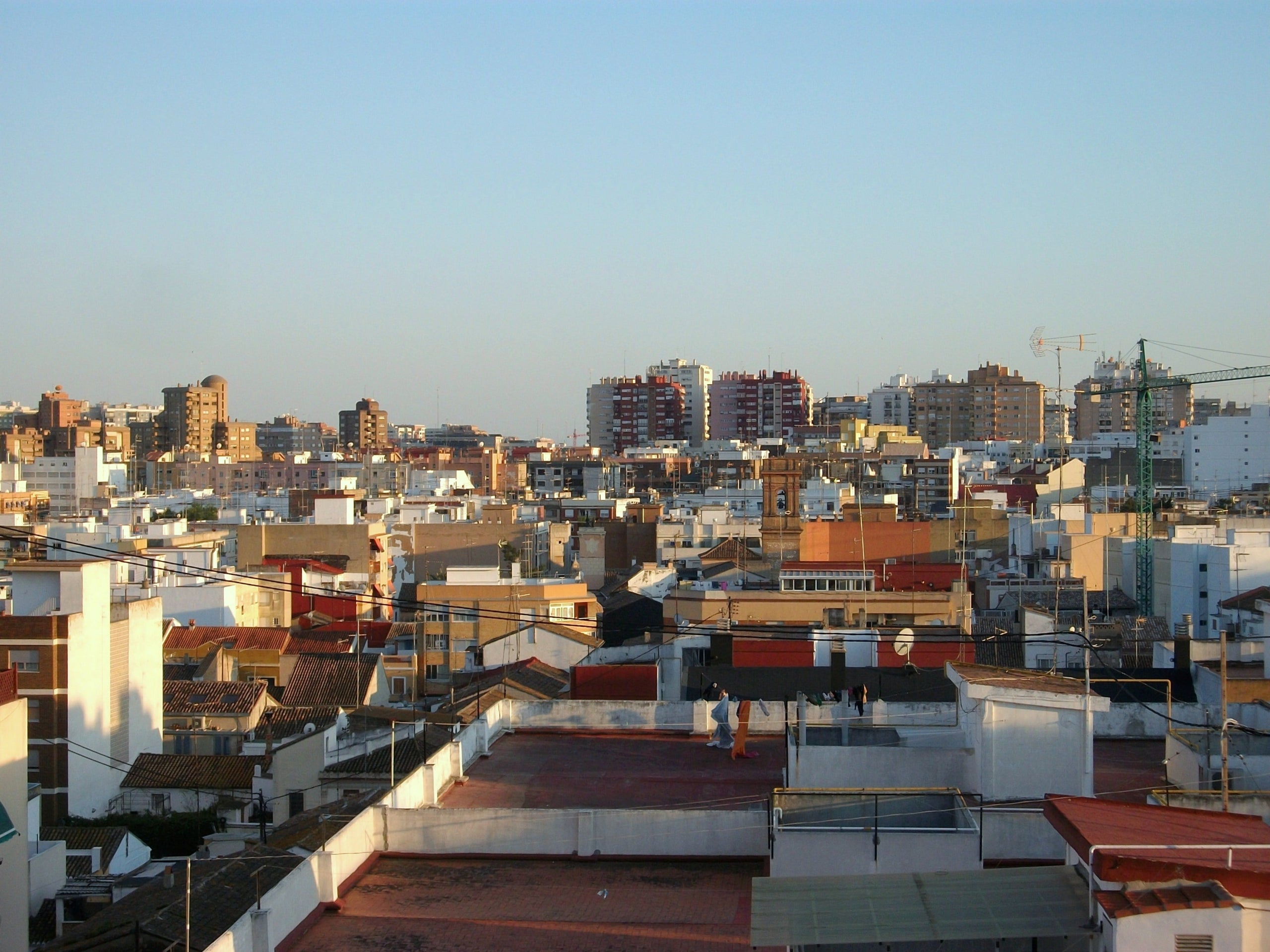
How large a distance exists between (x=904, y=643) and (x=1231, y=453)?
65.9 metres

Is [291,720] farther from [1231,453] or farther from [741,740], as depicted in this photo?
[1231,453]

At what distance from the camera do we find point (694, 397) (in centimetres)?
14050

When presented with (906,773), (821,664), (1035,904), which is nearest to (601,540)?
(821,664)

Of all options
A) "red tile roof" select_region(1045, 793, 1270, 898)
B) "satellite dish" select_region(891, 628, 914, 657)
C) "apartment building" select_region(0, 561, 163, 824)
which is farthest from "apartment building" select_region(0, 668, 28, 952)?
"satellite dish" select_region(891, 628, 914, 657)

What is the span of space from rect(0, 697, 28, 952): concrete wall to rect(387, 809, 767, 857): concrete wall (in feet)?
19.4

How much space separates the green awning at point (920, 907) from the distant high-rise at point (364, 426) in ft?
436

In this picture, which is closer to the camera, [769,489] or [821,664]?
[821,664]

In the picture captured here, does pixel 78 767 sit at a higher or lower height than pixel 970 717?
lower

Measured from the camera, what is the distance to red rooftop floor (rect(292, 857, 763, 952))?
23.4ft

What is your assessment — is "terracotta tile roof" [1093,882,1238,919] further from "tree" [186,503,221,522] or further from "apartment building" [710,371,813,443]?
"apartment building" [710,371,813,443]

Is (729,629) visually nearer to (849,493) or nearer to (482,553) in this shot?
(482,553)

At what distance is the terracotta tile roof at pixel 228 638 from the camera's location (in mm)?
27359

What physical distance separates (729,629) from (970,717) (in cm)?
1378

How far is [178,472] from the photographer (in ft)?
331
